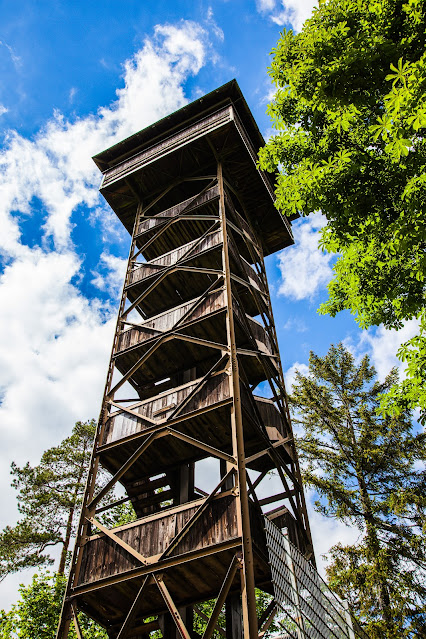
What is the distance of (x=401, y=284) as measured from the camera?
25.6 feet

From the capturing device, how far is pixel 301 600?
835 centimetres

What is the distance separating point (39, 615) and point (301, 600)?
474 inches

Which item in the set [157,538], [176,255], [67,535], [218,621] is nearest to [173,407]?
[157,538]

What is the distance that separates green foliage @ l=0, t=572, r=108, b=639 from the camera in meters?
16.2

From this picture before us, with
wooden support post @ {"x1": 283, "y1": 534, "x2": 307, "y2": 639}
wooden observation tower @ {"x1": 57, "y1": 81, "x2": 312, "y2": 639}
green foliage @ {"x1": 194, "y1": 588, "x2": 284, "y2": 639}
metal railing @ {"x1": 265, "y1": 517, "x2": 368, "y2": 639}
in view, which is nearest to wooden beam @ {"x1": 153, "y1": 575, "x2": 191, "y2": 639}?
wooden observation tower @ {"x1": 57, "y1": 81, "x2": 312, "y2": 639}

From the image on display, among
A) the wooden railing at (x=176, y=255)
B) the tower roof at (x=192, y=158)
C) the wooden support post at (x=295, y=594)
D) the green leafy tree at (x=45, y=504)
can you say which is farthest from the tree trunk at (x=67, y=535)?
the wooden support post at (x=295, y=594)

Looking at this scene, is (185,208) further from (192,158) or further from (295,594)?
(295,594)

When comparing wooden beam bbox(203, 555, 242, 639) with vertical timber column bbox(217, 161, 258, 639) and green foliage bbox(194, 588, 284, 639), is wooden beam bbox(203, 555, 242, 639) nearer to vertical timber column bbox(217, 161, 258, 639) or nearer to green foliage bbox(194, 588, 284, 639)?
vertical timber column bbox(217, 161, 258, 639)

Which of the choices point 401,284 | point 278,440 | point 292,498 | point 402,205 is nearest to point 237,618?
point 292,498

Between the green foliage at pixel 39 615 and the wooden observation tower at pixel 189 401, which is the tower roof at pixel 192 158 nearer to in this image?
the wooden observation tower at pixel 189 401

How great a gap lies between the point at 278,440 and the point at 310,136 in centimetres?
717

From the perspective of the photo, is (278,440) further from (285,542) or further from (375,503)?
(375,503)

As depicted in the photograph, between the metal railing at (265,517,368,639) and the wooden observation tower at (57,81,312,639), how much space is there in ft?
1.47

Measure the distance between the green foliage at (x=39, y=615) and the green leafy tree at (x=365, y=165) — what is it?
14606 millimetres
